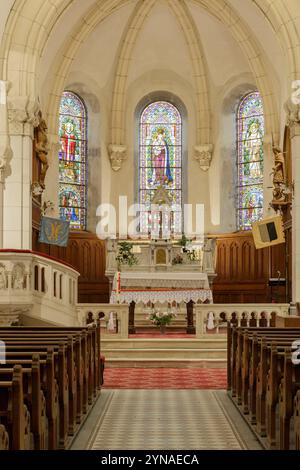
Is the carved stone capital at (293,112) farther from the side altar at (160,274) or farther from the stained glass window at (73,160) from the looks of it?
the stained glass window at (73,160)

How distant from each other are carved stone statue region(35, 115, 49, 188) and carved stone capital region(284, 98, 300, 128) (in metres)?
6.26

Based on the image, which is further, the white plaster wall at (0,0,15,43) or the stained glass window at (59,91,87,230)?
the stained glass window at (59,91,87,230)

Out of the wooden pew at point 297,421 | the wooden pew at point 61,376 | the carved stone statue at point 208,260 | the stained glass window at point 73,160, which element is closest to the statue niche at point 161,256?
the carved stone statue at point 208,260

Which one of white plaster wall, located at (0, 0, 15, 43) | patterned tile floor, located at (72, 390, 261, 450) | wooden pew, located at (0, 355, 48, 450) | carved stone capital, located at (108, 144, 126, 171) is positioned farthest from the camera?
carved stone capital, located at (108, 144, 126, 171)

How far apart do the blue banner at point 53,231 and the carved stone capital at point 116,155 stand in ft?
14.1

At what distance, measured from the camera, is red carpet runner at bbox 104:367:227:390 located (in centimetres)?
1127

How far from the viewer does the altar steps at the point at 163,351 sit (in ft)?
44.8

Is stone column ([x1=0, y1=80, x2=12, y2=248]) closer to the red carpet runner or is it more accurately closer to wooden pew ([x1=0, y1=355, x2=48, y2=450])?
the red carpet runner

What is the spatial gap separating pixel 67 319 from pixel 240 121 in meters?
12.1

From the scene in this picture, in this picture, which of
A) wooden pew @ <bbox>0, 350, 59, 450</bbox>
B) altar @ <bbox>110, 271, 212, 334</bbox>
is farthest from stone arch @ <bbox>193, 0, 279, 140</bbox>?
wooden pew @ <bbox>0, 350, 59, 450</bbox>

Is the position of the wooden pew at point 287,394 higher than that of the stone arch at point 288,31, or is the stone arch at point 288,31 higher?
the stone arch at point 288,31

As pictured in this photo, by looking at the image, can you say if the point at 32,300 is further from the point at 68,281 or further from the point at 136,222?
the point at 136,222

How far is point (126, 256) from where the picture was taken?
2066 centimetres
